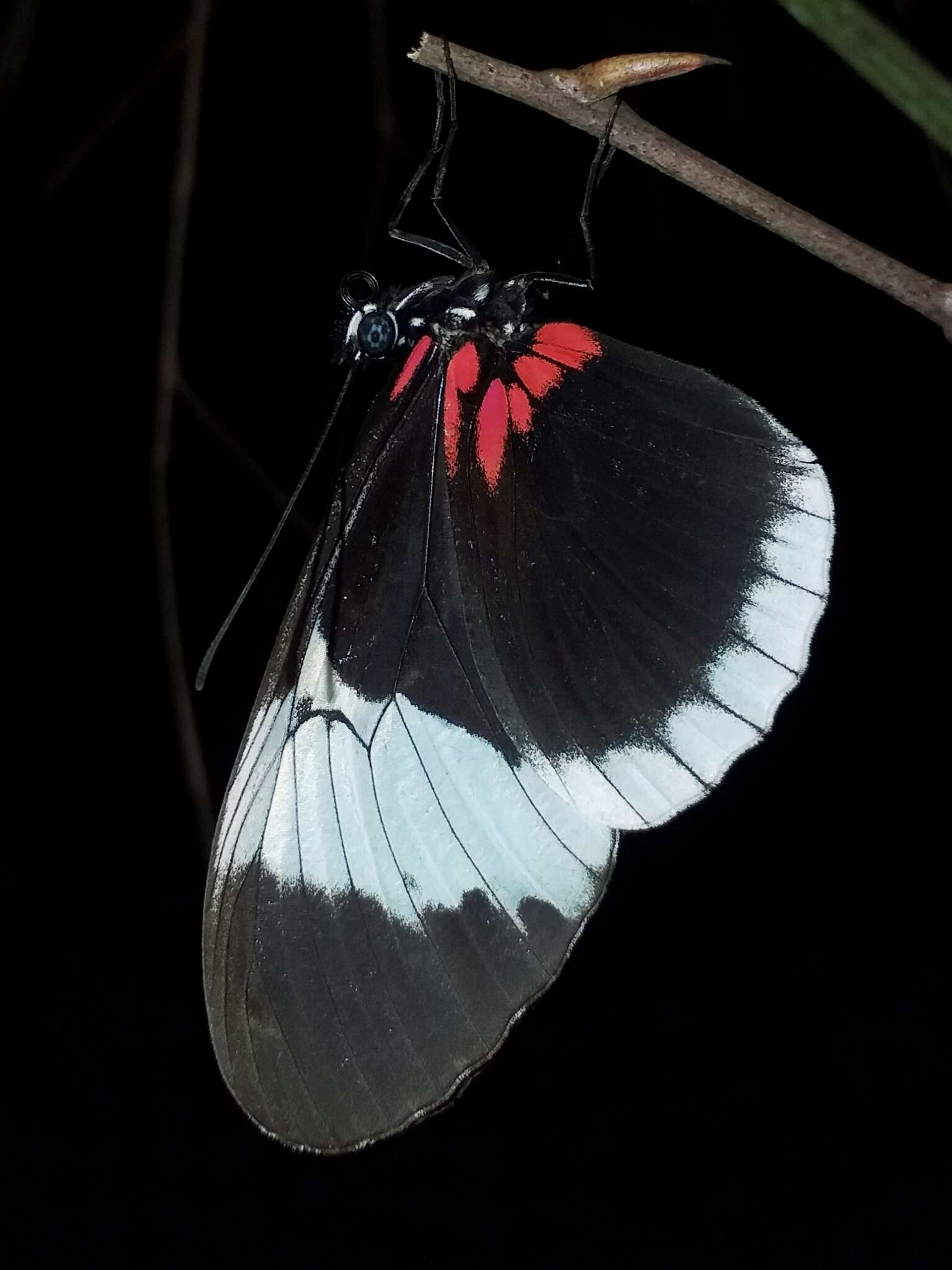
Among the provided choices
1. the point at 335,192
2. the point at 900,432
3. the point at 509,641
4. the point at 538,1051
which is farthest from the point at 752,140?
the point at 538,1051

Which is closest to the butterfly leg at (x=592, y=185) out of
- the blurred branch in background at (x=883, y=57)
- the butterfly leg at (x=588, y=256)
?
the butterfly leg at (x=588, y=256)

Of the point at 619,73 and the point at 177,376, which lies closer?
the point at 619,73

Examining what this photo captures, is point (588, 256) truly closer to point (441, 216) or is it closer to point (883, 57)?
point (441, 216)

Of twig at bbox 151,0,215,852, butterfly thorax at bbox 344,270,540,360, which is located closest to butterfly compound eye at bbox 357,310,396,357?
butterfly thorax at bbox 344,270,540,360

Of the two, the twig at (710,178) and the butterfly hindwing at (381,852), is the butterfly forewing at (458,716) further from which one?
the twig at (710,178)

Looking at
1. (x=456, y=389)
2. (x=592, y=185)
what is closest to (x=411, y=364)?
(x=456, y=389)

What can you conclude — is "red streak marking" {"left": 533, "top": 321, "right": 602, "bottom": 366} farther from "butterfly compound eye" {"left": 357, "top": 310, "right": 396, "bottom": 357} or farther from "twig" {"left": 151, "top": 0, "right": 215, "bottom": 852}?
"twig" {"left": 151, "top": 0, "right": 215, "bottom": 852}
